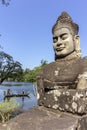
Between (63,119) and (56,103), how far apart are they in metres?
0.35

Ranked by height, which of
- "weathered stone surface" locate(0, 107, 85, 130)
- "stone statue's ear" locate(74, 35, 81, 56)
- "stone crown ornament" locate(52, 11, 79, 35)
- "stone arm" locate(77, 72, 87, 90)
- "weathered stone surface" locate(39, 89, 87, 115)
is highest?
"stone crown ornament" locate(52, 11, 79, 35)

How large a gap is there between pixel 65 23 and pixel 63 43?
0.34 m

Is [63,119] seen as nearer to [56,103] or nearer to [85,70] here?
[56,103]

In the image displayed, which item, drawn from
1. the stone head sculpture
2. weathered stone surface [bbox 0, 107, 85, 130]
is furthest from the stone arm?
the stone head sculpture

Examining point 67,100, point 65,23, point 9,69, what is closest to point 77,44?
point 65,23

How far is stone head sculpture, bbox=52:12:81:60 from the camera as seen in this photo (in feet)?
17.1

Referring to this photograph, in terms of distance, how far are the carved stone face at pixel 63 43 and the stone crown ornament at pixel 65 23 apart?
0.23 feet

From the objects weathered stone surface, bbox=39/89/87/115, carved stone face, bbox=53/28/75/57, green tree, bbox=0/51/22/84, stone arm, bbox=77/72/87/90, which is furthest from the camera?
green tree, bbox=0/51/22/84

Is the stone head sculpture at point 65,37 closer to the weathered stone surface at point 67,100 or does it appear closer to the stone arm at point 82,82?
the stone arm at point 82,82

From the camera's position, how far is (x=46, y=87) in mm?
5117

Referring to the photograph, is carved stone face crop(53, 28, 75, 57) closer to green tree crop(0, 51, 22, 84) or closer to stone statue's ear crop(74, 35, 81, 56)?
stone statue's ear crop(74, 35, 81, 56)

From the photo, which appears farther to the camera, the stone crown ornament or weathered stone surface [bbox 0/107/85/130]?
the stone crown ornament

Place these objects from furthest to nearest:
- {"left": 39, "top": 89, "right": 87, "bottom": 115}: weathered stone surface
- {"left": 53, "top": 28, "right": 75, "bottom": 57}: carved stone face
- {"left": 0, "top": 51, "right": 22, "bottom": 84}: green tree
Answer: {"left": 0, "top": 51, "right": 22, "bottom": 84}: green tree < {"left": 53, "top": 28, "right": 75, "bottom": 57}: carved stone face < {"left": 39, "top": 89, "right": 87, "bottom": 115}: weathered stone surface

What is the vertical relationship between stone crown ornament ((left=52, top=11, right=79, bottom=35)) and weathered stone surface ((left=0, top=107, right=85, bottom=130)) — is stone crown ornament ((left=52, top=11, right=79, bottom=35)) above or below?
above
